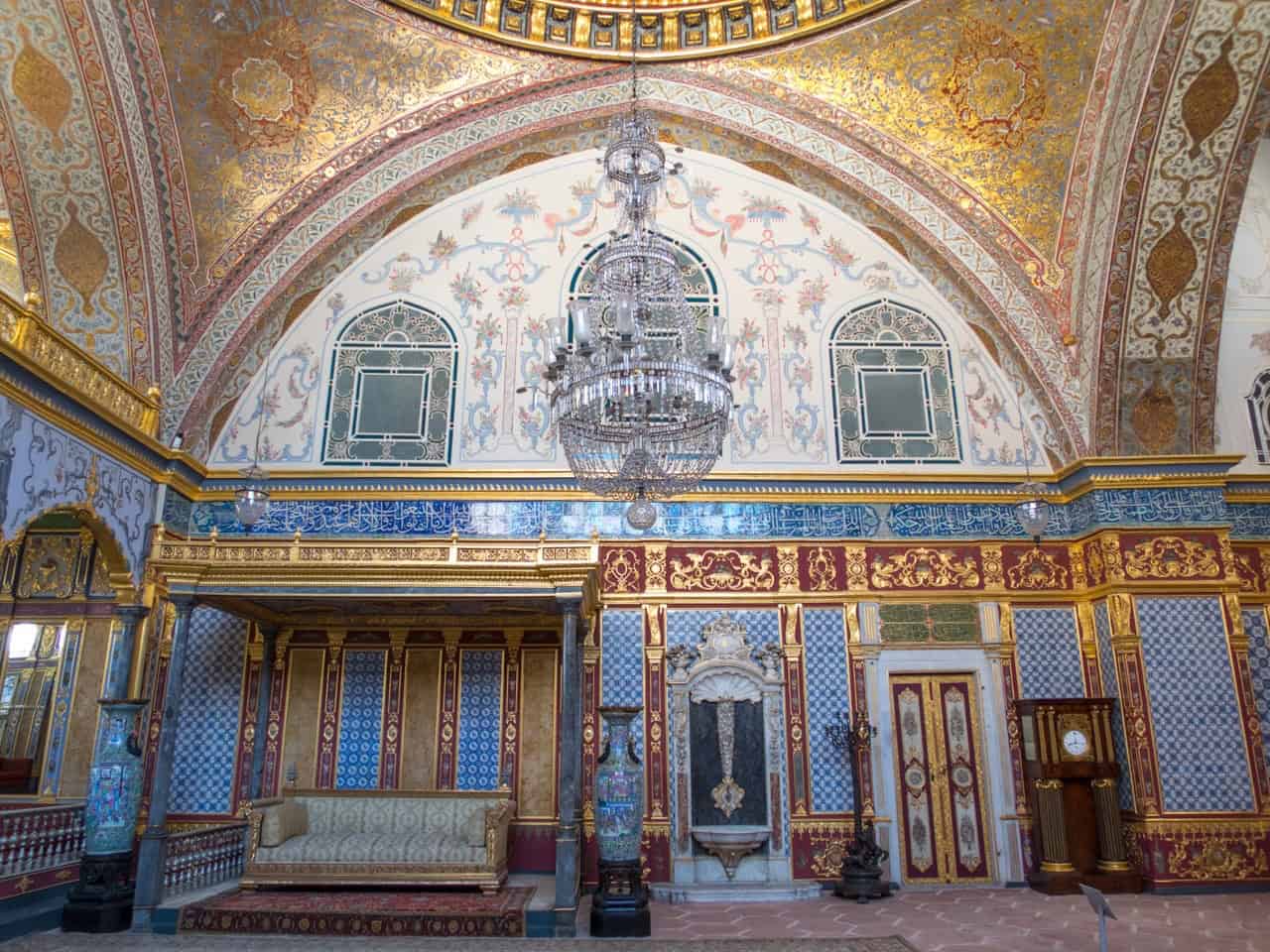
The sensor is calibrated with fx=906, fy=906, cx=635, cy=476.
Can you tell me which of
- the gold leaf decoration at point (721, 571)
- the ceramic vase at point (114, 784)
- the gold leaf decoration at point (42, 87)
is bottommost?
the ceramic vase at point (114, 784)

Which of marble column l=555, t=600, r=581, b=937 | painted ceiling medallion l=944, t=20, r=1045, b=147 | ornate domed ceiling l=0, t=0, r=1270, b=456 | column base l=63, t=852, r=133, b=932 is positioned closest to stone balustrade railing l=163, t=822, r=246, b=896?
column base l=63, t=852, r=133, b=932

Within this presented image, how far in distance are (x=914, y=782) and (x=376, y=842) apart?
5.30m

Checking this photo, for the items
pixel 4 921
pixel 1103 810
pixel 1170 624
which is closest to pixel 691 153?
→ pixel 1170 624

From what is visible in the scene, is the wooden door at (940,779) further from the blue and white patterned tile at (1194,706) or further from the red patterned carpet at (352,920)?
the red patterned carpet at (352,920)

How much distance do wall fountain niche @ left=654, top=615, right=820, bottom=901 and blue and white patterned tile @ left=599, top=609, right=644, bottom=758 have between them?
33 cm

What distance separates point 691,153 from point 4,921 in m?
10.0

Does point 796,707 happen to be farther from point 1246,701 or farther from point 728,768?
point 1246,701

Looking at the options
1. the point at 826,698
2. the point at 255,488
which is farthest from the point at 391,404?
the point at 826,698

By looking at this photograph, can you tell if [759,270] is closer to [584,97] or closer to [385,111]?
[584,97]

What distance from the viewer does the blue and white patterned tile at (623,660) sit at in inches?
367

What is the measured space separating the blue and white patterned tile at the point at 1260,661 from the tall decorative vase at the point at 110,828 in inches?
417

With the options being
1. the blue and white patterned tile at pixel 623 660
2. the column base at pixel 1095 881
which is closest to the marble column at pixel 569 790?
the blue and white patterned tile at pixel 623 660

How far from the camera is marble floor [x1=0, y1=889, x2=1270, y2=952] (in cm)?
661

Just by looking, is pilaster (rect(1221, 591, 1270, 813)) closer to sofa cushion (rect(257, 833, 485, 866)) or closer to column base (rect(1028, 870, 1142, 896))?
column base (rect(1028, 870, 1142, 896))
